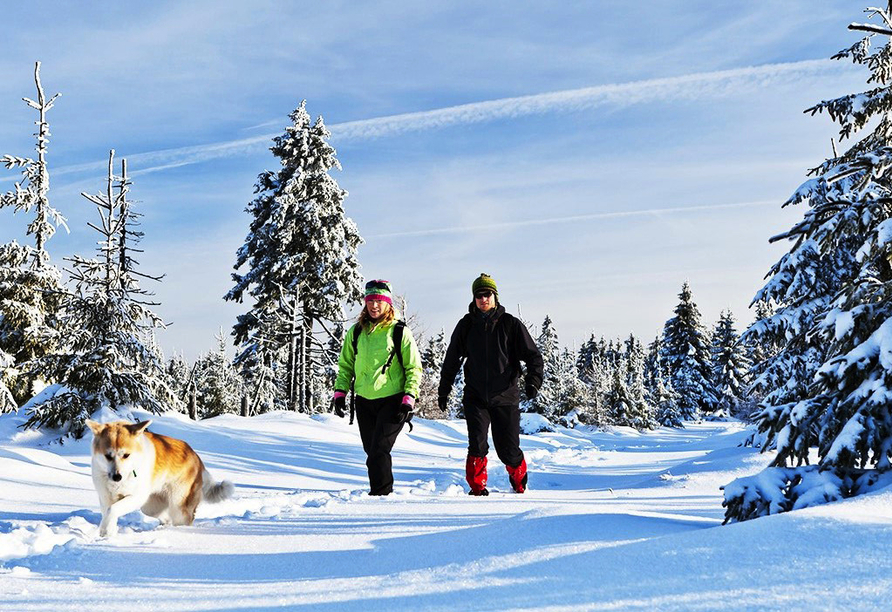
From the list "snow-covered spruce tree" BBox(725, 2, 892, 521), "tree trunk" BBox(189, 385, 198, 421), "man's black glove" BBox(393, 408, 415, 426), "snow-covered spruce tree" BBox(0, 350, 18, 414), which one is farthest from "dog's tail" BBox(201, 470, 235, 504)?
"tree trunk" BBox(189, 385, 198, 421)

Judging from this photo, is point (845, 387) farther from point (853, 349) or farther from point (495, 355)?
point (495, 355)

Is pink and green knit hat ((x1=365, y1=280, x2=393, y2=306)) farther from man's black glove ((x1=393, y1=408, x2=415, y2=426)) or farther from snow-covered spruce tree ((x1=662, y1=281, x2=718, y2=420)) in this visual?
snow-covered spruce tree ((x1=662, y1=281, x2=718, y2=420))

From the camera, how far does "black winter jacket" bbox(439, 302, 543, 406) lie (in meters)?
7.31

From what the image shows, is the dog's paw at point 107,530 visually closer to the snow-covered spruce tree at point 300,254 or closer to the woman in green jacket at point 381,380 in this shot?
the woman in green jacket at point 381,380

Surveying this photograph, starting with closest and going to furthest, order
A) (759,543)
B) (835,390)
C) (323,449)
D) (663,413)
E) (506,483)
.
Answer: (759,543)
(835,390)
(506,483)
(323,449)
(663,413)

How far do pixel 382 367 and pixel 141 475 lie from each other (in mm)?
2534

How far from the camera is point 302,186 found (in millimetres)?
26875

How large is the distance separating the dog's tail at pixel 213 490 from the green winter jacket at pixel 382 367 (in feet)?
4.97

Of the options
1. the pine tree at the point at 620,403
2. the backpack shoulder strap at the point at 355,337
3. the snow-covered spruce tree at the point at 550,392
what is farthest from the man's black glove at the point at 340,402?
the pine tree at the point at 620,403

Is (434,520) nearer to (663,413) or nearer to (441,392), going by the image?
(441,392)

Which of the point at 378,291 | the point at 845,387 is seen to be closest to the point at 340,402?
the point at 378,291

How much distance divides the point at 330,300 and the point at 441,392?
1928cm

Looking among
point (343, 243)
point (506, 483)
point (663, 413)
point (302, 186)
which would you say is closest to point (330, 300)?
point (343, 243)

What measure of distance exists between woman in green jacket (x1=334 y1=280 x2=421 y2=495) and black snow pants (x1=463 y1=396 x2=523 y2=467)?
707mm
